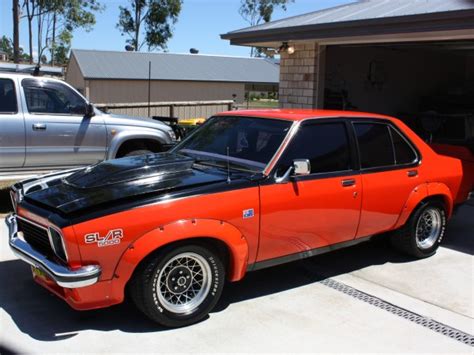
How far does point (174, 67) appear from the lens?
41.1 meters

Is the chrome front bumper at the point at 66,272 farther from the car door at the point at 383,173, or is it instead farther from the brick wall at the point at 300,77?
the brick wall at the point at 300,77

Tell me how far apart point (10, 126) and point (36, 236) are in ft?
12.3

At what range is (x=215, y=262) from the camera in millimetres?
4082

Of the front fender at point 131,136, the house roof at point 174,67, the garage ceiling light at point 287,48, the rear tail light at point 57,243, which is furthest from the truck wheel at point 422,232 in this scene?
the house roof at point 174,67

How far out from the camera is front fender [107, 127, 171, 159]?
26.6 feet

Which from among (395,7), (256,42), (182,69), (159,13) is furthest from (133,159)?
(159,13)

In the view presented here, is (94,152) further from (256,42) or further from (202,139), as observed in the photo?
(256,42)

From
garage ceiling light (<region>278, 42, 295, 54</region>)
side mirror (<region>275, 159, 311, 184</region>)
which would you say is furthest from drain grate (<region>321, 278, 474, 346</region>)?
garage ceiling light (<region>278, 42, 295, 54</region>)

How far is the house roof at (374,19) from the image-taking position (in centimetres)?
705

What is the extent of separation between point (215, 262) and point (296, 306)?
926mm

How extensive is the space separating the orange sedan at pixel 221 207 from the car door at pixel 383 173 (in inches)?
0.6

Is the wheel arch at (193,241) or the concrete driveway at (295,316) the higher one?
the wheel arch at (193,241)

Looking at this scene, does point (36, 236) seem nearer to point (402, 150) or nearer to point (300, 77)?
point (402, 150)

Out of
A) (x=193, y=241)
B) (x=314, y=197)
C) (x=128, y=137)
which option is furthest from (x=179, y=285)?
(x=128, y=137)
